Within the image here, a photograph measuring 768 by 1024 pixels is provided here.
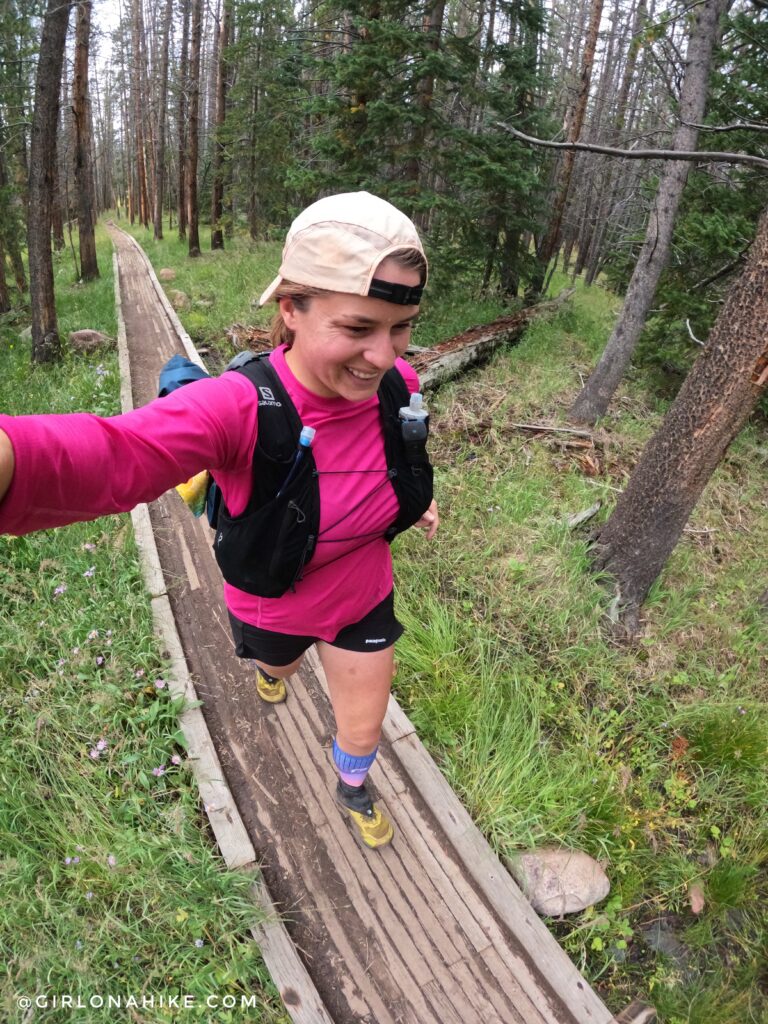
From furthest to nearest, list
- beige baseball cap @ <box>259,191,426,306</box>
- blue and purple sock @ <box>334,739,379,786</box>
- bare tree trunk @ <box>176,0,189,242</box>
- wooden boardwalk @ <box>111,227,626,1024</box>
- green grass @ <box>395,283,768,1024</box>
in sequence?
bare tree trunk @ <box>176,0,189,242</box> < green grass @ <box>395,283,768,1024</box> < blue and purple sock @ <box>334,739,379,786</box> < wooden boardwalk @ <box>111,227,626,1024</box> < beige baseball cap @ <box>259,191,426,306</box>

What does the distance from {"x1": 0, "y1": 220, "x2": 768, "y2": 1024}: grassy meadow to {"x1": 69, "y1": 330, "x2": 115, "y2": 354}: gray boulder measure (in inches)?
226

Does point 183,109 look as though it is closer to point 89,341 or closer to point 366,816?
point 89,341

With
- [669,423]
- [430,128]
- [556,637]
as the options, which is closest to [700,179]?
[430,128]

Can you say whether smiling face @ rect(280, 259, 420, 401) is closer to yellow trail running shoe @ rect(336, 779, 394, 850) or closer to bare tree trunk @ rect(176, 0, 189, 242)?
yellow trail running shoe @ rect(336, 779, 394, 850)

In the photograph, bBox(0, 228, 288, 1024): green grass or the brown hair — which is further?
BBox(0, 228, 288, 1024): green grass

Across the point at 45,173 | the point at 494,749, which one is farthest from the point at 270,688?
the point at 45,173

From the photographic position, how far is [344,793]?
2.60m

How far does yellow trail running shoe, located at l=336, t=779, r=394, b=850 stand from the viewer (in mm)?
2572

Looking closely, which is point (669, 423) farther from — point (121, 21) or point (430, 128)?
point (121, 21)

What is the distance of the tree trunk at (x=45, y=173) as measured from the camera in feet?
23.6

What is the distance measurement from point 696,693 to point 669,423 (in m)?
1.82

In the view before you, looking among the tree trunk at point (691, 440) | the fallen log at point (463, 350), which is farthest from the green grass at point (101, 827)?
the fallen log at point (463, 350)

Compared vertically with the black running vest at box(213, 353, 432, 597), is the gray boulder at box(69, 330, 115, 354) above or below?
below

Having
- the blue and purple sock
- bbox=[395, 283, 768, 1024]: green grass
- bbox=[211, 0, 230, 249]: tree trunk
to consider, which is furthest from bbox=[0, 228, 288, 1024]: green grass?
bbox=[211, 0, 230, 249]: tree trunk
